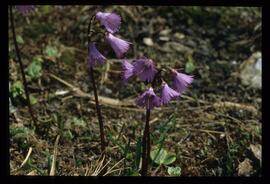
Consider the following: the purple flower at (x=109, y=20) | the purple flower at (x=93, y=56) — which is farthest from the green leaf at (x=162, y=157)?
the purple flower at (x=109, y=20)

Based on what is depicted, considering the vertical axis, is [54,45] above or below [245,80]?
above

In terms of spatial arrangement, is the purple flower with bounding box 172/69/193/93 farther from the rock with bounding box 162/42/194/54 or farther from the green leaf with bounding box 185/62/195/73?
the rock with bounding box 162/42/194/54

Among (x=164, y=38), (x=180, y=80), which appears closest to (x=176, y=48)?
(x=164, y=38)

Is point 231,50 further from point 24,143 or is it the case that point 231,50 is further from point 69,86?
point 24,143

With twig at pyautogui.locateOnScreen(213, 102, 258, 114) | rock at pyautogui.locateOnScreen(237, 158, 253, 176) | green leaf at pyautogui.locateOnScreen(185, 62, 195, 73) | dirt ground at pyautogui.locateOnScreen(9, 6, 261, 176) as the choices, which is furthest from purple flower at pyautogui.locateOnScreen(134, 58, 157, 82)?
green leaf at pyautogui.locateOnScreen(185, 62, 195, 73)

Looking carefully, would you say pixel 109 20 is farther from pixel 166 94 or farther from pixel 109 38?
pixel 166 94

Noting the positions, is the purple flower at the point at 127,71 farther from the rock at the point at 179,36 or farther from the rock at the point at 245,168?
the rock at the point at 179,36

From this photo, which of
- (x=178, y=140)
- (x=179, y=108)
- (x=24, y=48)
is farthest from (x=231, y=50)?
(x=24, y=48)
